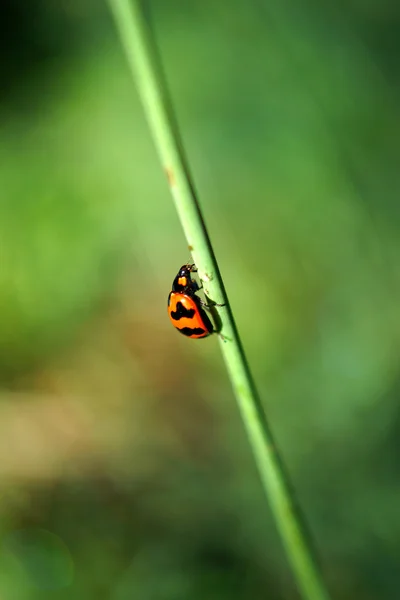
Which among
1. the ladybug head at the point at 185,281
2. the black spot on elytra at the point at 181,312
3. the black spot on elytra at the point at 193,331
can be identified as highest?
the ladybug head at the point at 185,281

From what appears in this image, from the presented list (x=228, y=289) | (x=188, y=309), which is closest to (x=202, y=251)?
(x=188, y=309)

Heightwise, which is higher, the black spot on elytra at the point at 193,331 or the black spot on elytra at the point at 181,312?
the black spot on elytra at the point at 181,312

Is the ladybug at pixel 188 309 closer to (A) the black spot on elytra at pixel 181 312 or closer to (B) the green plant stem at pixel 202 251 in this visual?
(A) the black spot on elytra at pixel 181 312

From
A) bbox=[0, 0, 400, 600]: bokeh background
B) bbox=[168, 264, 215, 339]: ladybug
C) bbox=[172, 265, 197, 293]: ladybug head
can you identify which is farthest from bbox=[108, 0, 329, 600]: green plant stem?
bbox=[0, 0, 400, 600]: bokeh background

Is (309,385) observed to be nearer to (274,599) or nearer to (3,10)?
(274,599)

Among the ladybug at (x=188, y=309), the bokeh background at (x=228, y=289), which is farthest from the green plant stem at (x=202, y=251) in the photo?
the bokeh background at (x=228, y=289)

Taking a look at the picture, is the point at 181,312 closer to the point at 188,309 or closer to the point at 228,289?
the point at 188,309
